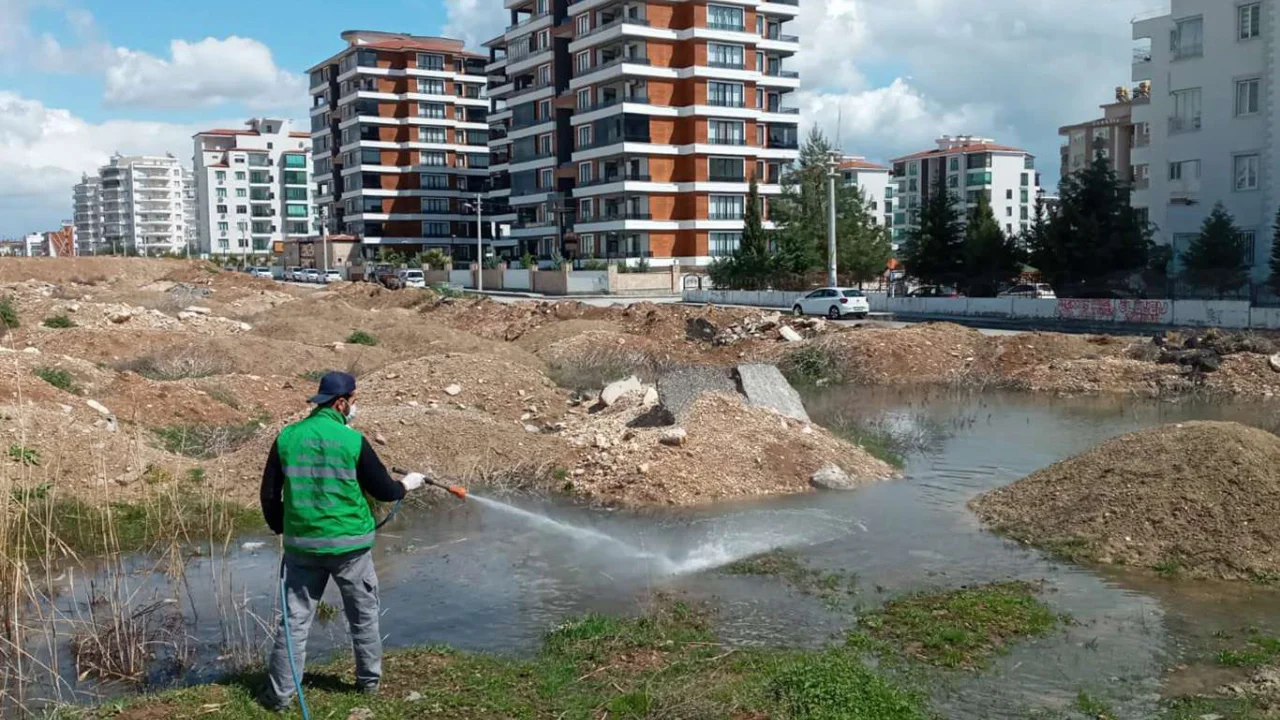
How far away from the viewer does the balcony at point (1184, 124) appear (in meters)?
46.3

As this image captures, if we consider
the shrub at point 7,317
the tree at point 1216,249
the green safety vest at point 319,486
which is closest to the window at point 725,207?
the tree at point 1216,249

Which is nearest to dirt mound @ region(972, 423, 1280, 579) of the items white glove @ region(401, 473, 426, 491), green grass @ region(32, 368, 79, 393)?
white glove @ region(401, 473, 426, 491)

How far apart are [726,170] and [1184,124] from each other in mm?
37012

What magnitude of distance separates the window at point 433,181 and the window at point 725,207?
4219 centimetres

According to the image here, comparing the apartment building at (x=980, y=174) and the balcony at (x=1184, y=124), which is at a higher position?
the apartment building at (x=980, y=174)

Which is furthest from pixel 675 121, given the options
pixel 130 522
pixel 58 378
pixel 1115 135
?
pixel 130 522

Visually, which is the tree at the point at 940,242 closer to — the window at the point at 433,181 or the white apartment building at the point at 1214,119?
the white apartment building at the point at 1214,119

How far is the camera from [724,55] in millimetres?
79250

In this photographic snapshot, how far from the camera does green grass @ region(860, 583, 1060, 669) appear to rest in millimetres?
8406

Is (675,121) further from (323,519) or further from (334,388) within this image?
(323,519)

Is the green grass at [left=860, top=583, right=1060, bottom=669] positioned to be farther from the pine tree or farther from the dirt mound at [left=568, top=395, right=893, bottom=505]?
the pine tree

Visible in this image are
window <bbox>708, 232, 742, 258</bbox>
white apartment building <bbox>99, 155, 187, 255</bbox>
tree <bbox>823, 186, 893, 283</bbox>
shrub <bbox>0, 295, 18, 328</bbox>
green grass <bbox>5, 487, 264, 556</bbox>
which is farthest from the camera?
white apartment building <bbox>99, 155, 187, 255</bbox>

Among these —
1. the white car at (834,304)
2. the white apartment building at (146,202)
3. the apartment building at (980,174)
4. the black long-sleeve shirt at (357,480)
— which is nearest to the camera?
the black long-sleeve shirt at (357,480)

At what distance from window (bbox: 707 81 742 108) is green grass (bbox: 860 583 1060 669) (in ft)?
236
